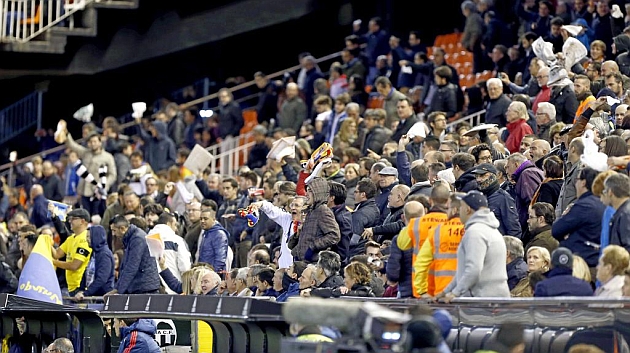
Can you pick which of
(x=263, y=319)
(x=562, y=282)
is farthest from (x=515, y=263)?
(x=263, y=319)

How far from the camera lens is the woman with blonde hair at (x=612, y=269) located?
8859mm

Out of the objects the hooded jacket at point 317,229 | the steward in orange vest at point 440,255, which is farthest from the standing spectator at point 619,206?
the hooded jacket at point 317,229

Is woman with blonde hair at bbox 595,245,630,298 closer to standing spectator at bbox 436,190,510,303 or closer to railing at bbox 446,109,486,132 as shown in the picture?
standing spectator at bbox 436,190,510,303

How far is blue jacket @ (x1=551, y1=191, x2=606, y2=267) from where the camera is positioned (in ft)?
32.8

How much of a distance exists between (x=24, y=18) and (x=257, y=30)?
488 cm

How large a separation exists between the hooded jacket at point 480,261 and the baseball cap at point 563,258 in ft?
1.49

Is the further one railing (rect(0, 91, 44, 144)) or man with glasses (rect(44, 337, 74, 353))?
railing (rect(0, 91, 44, 144))

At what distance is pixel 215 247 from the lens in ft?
49.3

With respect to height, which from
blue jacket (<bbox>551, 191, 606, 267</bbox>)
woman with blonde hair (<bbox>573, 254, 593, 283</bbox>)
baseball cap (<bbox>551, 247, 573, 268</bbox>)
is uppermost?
blue jacket (<bbox>551, 191, 606, 267</bbox>)

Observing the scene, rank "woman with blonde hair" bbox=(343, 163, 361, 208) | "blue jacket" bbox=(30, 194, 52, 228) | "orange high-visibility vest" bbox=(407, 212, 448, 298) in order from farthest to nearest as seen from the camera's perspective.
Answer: "blue jacket" bbox=(30, 194, 52, 228), "woman with blonde hair" bbox=(343, 163, 361, 208), "orange high-visibility vest" bbox=(407, 212, 448, 298)

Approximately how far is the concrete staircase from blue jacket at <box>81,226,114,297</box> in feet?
29.7

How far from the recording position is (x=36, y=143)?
27234mm

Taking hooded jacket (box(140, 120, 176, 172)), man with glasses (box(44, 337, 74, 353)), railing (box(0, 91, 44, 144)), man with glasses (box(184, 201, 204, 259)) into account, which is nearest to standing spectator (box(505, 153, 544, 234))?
man with glasses (box(44, 337, 74, 353))

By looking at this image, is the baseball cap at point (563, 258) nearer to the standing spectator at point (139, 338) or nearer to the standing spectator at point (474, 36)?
the standing spectator at point (139, 338)
